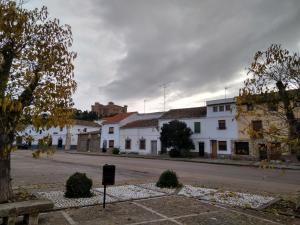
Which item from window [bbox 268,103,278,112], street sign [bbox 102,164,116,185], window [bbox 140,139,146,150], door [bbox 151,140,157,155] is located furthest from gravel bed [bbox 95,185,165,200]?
window [bbox 140,139,146,150]

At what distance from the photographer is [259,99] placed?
316 inches

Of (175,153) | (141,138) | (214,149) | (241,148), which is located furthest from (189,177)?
(141,138)

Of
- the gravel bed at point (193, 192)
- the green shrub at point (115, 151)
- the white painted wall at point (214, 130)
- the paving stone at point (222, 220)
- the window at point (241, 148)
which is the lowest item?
the paving stone at point (222, 220)

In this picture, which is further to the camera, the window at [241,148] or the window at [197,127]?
the window at [197,127]

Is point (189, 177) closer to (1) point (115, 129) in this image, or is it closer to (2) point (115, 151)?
(2) point (115, 151)

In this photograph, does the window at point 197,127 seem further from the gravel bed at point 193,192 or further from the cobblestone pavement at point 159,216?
the cobblestone pavement at point 159,216

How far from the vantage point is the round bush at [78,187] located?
28.3ft

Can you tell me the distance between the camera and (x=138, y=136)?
4597 cm

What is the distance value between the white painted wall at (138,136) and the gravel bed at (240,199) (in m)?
32.6

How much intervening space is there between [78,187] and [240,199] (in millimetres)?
5151

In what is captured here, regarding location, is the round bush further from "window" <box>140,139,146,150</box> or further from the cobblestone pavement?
"window" <box>140,139,146,150</box>

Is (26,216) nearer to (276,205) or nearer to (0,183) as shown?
(0,183)

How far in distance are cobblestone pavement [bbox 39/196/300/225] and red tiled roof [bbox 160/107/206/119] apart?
30.9 meters

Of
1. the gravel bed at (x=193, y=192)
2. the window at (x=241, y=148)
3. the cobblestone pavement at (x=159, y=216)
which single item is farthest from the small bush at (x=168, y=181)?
A: the window at (x=241, y=148)
